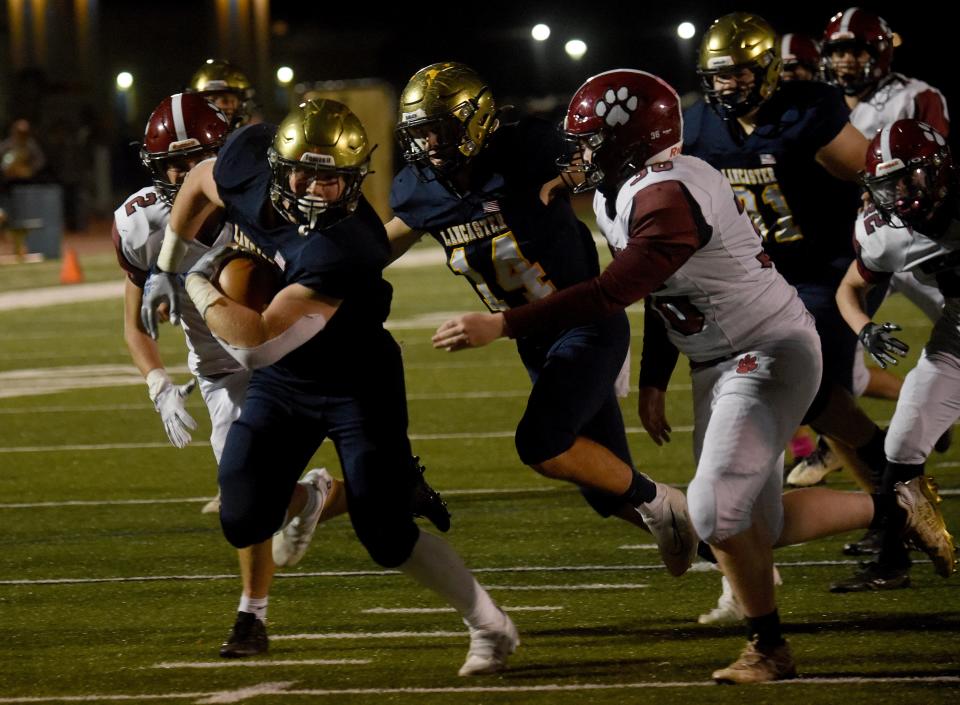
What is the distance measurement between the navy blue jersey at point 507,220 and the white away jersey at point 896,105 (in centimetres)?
275

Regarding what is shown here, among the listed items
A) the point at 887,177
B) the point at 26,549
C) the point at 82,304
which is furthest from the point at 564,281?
the point at 82,304

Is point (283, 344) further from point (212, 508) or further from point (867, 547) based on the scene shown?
point (212, 508)

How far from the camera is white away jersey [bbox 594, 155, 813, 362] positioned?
3.87 metres

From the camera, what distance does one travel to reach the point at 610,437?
4699 mm

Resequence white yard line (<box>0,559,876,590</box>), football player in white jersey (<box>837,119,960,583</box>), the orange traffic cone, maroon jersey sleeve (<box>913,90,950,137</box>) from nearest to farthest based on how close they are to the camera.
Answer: football player in white jersey (<box>837,119,960,583</box>) → white yard line (<box>0,559,876,590</box>) → maroon jersey sleeve (<box>913,90,950,137</box>) → the orange traffic cone

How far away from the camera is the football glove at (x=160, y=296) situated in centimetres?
467

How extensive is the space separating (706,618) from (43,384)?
20.2ft

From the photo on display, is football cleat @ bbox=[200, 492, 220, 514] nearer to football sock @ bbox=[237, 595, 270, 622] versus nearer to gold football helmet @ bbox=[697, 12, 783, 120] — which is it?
football sock @ bbox=[237, 595, 270, 622]

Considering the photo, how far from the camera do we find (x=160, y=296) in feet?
15.4

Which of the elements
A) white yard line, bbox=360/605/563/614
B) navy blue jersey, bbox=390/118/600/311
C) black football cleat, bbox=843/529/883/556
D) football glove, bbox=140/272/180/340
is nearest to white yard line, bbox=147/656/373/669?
white yard line, bbox=360/605/563/614

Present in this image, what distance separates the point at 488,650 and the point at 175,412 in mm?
1346

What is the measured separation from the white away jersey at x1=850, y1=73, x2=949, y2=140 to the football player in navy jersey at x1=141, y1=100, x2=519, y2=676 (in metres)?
3.52

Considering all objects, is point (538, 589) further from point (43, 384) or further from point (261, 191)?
point (43, 384)

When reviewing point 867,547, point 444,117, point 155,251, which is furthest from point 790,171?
point 155,251
